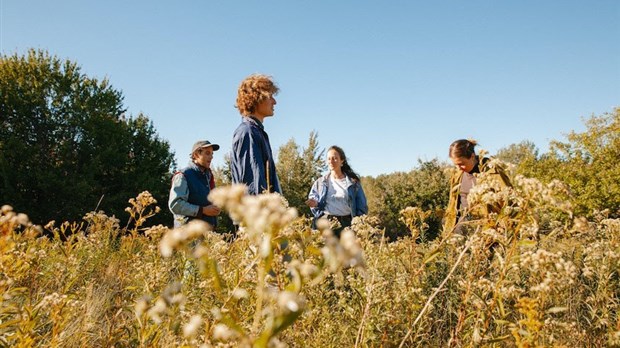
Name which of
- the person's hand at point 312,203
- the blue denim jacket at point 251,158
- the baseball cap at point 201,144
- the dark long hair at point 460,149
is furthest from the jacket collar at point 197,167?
the dark long hair at point 460,149

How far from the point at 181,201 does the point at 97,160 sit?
20.0 meters

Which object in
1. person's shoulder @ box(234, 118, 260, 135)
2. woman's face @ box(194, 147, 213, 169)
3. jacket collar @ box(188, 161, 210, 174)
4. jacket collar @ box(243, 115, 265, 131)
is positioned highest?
jacket collar @ box(243, 115, 265, 131)

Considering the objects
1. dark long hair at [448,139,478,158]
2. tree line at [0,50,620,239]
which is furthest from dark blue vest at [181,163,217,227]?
tree line at [0,50,620,239]

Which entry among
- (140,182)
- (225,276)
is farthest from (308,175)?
(225,276)

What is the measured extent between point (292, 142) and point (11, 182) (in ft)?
54.3

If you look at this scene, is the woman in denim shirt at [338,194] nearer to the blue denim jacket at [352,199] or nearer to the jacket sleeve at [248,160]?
the blue denim jacket at [352,199]

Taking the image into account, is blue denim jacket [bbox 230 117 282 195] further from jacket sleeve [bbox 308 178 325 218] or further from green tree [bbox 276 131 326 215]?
green tree [bbox 276 131 326 215]

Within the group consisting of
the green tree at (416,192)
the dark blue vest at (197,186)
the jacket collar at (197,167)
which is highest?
the jacket collar at (197,167)

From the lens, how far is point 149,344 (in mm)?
1861

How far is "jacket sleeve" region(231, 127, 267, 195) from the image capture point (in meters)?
3.23

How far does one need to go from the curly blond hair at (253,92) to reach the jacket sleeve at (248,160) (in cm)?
35

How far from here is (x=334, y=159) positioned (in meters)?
6.00

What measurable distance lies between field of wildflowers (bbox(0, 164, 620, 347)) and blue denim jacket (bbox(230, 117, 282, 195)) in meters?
0.58

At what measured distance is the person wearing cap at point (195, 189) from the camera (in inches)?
165
